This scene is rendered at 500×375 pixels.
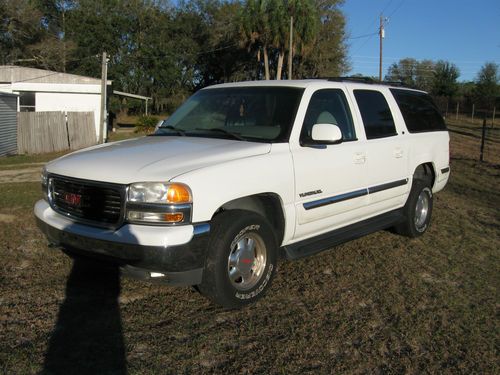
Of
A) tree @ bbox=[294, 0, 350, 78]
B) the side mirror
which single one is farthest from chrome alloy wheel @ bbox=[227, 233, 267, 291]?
tree @ bbox=[294, 0, 350, 78]

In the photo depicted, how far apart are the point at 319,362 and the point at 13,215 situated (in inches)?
214

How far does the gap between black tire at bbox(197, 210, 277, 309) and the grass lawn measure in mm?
180

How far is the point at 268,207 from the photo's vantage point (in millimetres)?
4277

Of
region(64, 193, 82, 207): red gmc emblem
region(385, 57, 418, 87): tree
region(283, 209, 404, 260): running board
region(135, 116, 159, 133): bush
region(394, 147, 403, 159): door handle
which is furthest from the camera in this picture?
region(385, 57, 418, 87): tree

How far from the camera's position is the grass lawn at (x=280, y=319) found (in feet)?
10.7

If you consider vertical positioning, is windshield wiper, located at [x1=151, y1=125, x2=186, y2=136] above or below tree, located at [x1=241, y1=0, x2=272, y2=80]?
below

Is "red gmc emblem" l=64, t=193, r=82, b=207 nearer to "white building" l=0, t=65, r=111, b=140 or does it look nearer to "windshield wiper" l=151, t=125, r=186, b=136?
"windshield wiper" l=151, t=125, r=186, b=136

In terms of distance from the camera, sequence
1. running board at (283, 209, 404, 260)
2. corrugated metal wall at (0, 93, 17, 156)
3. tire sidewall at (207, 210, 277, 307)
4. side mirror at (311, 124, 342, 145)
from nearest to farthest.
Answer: tire sidewall at (207, 210, 277, 307) → side mirror at (311, 124, 342, 145) → running board at (283, 209, 404, 260) → corrugated metal wall at (0, 93, 17, 156)

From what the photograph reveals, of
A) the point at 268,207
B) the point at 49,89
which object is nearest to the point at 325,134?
the point at 268,207

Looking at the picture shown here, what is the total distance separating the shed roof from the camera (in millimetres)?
26328

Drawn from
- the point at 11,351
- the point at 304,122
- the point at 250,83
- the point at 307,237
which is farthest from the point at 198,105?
the point at 11,351

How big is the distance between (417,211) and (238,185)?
335 cm

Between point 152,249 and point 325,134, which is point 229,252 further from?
point 325,134

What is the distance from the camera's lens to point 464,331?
376cm
